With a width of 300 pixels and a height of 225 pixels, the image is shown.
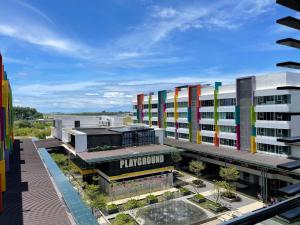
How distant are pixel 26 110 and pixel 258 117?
182414 millimetres

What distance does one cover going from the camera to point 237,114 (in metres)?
42.2

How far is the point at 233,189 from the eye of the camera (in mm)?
36188

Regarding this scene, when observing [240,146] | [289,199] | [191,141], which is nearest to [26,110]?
[191,141]

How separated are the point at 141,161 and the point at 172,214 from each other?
34.0ft

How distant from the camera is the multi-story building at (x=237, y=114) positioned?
3478 cm

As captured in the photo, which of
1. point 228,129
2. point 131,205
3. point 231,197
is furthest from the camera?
point 228,129

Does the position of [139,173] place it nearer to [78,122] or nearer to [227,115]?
[227,115]

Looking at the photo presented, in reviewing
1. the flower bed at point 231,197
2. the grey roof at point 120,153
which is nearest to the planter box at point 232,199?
the flower bed at point 231,197

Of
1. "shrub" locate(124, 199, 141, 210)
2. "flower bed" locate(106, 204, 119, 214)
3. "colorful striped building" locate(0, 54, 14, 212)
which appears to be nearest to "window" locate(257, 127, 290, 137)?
"shrub" locate(124, 199, 141, 210)

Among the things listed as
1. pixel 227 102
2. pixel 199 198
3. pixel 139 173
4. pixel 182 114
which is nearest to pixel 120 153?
pixel 139 173

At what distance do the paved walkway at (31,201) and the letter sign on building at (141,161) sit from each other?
11466 millimetres

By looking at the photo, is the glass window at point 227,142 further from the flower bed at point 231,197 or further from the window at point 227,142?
the flower bed at point 231,197

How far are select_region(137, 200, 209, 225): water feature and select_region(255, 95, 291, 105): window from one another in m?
16.8

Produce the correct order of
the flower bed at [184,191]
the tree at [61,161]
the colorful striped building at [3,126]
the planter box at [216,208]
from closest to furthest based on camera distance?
the colorful striped building at [3,126]
the planter box at [216,208]
the flower bed at [184,191]
the tree at [61,161]
